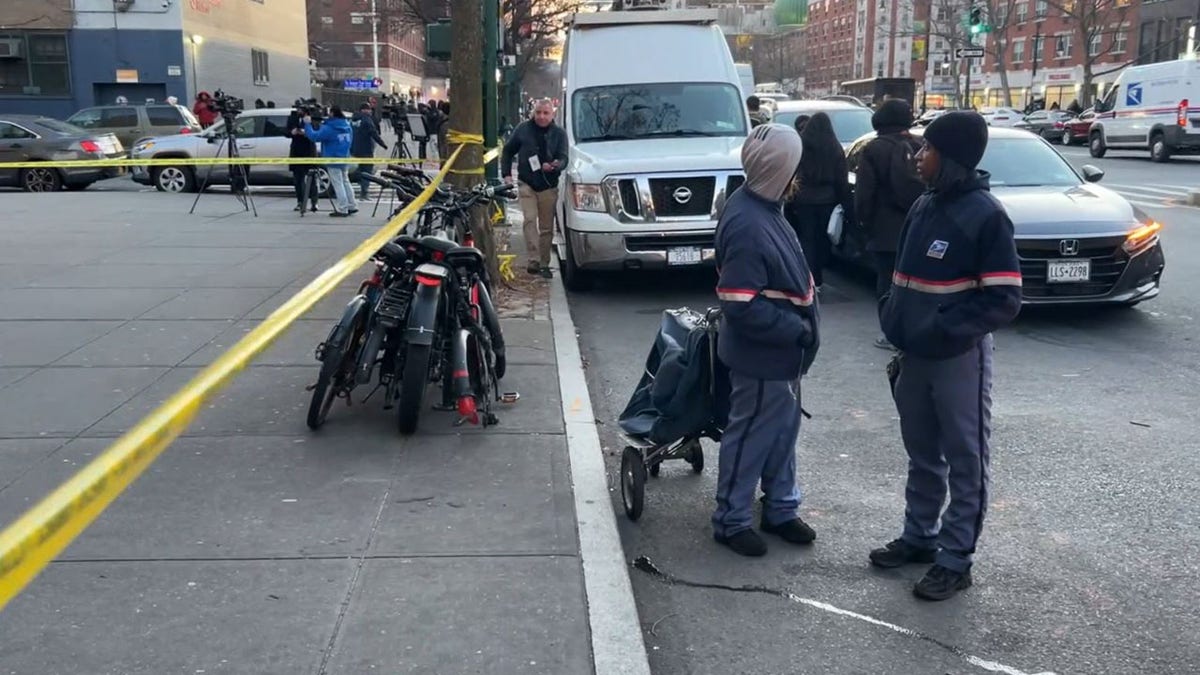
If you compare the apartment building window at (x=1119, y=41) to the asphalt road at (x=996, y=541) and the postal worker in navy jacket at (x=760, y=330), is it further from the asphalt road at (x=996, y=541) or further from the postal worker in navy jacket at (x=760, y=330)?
the postal worker in navy jacket at (x=760, y=330)

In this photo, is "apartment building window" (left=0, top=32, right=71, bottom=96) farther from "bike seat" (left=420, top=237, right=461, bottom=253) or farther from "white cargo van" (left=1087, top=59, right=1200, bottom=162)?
"bike seat" (left=420, top=237, right=461, bottom=253)

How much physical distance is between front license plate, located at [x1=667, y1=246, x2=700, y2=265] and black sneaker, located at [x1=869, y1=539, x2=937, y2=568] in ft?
19.4

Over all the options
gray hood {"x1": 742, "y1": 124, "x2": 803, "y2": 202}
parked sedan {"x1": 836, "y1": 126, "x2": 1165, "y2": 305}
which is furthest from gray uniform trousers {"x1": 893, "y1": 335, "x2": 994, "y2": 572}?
parked sedan {"x1": 836, "y1": 126, "x2": 1165, "y2": 305}

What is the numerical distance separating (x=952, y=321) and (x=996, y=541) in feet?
4.15

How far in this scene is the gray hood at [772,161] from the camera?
427 cm

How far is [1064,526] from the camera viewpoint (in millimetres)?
4812

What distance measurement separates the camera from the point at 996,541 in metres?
4.66

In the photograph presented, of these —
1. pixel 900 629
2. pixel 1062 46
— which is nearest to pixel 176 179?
pixel 900 629

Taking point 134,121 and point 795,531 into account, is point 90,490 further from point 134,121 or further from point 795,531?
point 134,121

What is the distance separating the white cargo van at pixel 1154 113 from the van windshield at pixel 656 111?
920 inches

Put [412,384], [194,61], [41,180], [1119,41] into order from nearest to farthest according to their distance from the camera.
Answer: [412,384]
[41,180]
[194,61]
[1119,41]

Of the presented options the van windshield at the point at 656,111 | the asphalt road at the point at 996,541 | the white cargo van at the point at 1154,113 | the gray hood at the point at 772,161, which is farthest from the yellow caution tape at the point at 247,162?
the white cargo van at the point at 1154,113

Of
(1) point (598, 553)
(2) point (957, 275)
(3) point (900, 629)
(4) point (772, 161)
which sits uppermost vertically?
(4) point (772, 161)

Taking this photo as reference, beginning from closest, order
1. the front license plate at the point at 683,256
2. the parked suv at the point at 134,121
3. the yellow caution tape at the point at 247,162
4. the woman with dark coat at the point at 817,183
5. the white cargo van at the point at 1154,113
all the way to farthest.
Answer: the woman with dark coat at the point at 817,183, the front license plate at the point at 683,256, the yellow caution tape at the point at 247,162, the parked suv at the point at 134,121, the white cargo van at the point at 1154,113
